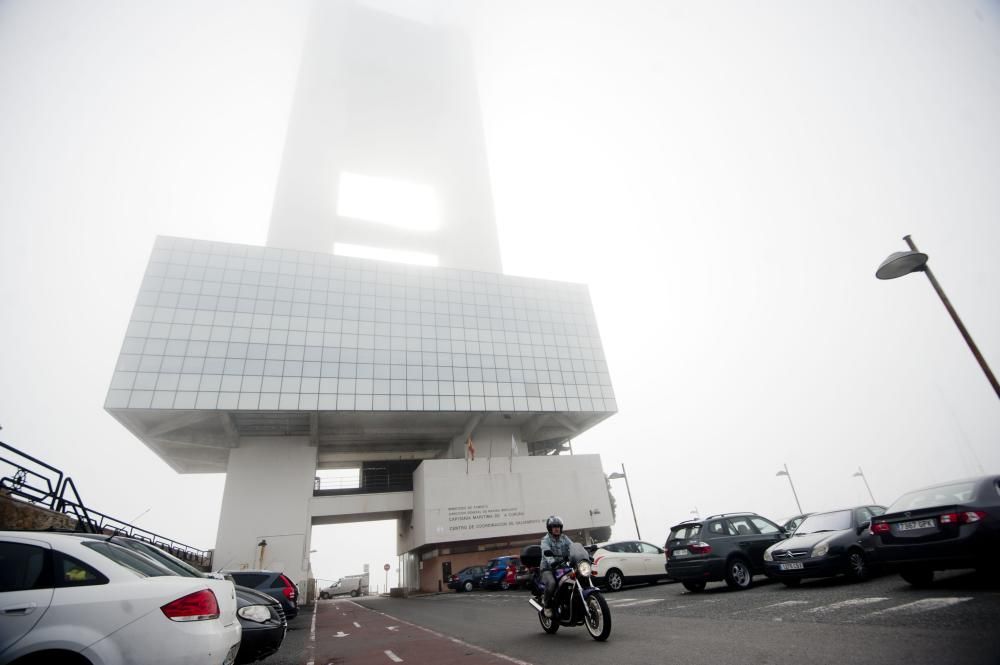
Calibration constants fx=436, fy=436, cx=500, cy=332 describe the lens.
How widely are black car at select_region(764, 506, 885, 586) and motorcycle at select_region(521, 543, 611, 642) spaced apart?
180 inches

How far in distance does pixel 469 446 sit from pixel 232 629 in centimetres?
3117

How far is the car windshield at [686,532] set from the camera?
10.0 meters

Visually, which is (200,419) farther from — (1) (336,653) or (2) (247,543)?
(1) (336,653)

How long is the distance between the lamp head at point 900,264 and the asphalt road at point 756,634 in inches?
226

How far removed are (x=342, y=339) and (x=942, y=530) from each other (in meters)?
33.7

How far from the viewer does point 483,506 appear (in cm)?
3397

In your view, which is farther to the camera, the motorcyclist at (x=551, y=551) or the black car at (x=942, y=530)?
the motorcyclist at (x=551, y=551)

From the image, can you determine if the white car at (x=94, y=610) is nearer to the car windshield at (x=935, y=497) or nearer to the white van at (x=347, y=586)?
the car windshield at (x=935, y=497)

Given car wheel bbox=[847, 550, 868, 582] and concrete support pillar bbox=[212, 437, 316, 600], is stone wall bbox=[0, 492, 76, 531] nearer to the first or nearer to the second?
car wheel bbox=[847, 550, 868, 582]

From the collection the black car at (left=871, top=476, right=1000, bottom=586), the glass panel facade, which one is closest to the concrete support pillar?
the glass panel facade

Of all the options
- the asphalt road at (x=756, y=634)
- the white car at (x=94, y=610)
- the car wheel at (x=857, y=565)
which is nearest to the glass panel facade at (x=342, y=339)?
the asphalt road at (x=756, y=634)

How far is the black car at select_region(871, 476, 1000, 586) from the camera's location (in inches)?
211

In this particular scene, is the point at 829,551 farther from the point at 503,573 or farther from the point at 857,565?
the point at 503,573

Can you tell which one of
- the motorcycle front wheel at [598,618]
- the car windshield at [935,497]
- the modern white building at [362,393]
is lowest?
the motorcycle front wheel at [598,618]
